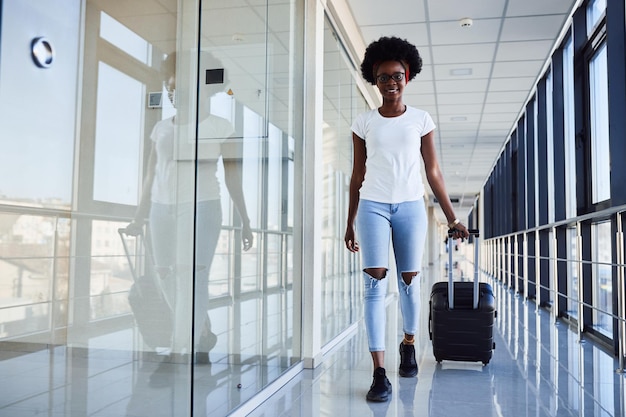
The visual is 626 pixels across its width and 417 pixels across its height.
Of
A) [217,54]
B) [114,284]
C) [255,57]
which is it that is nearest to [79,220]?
[114,284]

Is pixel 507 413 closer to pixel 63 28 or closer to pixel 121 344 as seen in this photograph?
pixel 121 344

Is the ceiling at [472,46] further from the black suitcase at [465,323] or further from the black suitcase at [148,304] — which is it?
the black suitcase at [148,304]

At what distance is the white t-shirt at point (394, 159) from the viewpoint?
2471 mm

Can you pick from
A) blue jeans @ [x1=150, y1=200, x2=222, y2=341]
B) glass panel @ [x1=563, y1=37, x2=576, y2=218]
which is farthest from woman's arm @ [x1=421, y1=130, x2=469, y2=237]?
glass panel @ [x1=563, y1=37, x2=576, y2=218]

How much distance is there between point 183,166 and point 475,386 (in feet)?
5.62

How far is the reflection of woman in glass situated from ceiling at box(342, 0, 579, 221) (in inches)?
107

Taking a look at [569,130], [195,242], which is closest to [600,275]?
[569,130]

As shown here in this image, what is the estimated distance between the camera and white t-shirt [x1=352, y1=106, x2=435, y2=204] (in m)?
2.47

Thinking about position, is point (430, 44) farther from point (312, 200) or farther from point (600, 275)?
point (312, 200)

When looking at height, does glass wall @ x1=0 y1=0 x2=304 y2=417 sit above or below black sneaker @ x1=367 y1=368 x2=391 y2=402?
above

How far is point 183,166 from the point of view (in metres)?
1.52

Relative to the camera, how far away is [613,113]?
11.2ft

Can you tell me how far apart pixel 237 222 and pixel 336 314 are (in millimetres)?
1939

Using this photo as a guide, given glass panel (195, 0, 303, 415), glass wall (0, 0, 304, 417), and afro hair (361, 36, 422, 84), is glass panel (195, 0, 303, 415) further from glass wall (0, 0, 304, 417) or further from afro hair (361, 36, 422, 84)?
afro hair (361, 36, 422, 84)
